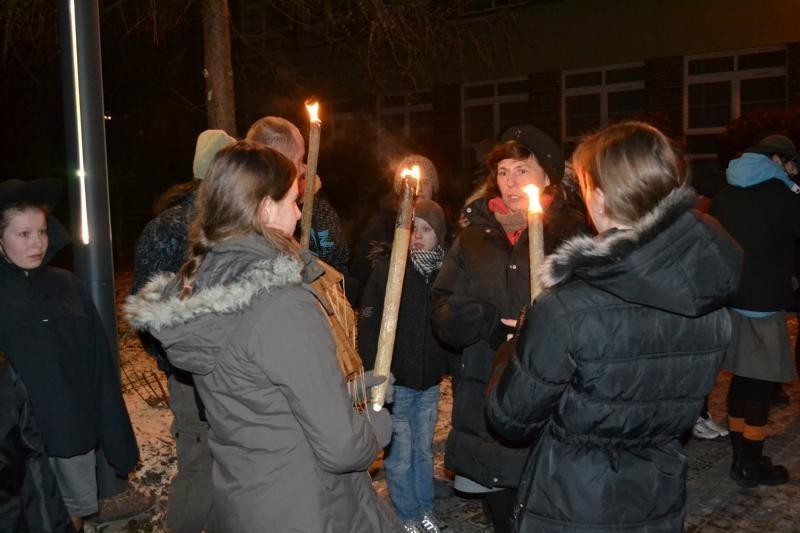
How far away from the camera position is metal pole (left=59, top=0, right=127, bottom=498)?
4828 mm

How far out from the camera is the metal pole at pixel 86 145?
15.8ft

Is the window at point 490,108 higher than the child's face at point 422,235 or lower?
higher

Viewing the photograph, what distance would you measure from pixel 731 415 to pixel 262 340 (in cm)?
422

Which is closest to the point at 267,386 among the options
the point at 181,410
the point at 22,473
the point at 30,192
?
the point at 22,473

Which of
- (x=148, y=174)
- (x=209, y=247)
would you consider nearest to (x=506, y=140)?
(x=209, y=247)

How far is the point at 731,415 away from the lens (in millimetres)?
5500

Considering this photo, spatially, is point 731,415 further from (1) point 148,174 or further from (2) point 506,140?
(1) point 148,174

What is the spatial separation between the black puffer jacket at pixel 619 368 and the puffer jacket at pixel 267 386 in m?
0.55

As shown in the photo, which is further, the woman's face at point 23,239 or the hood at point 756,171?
the hood at point 756,171

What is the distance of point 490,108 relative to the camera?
2062 centimetres

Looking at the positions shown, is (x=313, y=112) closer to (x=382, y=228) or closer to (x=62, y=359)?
(x=62, y=359)

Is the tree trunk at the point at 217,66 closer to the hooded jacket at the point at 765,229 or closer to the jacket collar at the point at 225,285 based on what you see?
the hooded jacket at the point at 765,229

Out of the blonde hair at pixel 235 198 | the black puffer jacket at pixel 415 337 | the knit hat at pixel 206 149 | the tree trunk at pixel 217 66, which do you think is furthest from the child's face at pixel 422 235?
the tree trunk at pixel 217 66

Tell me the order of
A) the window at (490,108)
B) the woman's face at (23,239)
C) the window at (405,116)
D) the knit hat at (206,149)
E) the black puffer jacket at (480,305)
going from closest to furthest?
the black puffer jacket at (480,305) < the woman's face at (23,239) < the knit hat at (206,149) < the window at (490,108) < the window at (405,116)
